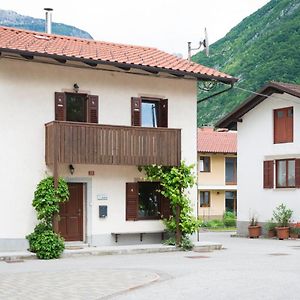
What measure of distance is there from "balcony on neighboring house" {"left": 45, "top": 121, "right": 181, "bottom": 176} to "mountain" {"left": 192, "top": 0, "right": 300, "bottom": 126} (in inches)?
1949

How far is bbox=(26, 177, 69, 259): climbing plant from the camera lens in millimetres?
21031

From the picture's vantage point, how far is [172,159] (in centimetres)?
2384

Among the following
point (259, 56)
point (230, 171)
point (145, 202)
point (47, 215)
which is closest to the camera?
point (47, 215)

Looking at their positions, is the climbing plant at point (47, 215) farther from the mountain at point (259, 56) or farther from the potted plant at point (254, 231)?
the mountain at point (259, 56)

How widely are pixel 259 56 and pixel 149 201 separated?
63.3 m

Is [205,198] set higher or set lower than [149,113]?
lower

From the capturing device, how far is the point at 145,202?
24.8 metres

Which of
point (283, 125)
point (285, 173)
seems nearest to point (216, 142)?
point (283, 125)

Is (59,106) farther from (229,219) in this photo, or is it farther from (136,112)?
(229,219)

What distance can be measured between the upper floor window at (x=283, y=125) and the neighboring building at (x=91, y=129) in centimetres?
704

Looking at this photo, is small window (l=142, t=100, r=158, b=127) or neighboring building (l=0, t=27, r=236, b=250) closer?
neighboring building (l=0, t=27, r=236, b=250)

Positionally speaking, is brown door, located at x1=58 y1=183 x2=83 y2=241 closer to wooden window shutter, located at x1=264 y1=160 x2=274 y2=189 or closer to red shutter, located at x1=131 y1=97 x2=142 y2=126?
red shutter, located at x1=131 y1=97 x2=142 y2=126

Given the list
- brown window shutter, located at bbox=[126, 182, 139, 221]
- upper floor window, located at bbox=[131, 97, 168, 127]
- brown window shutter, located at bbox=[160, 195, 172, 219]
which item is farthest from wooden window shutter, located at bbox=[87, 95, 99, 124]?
brown window shutter, located at bbox=[160, 195, 172, 219]

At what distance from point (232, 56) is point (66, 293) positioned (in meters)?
90.3
